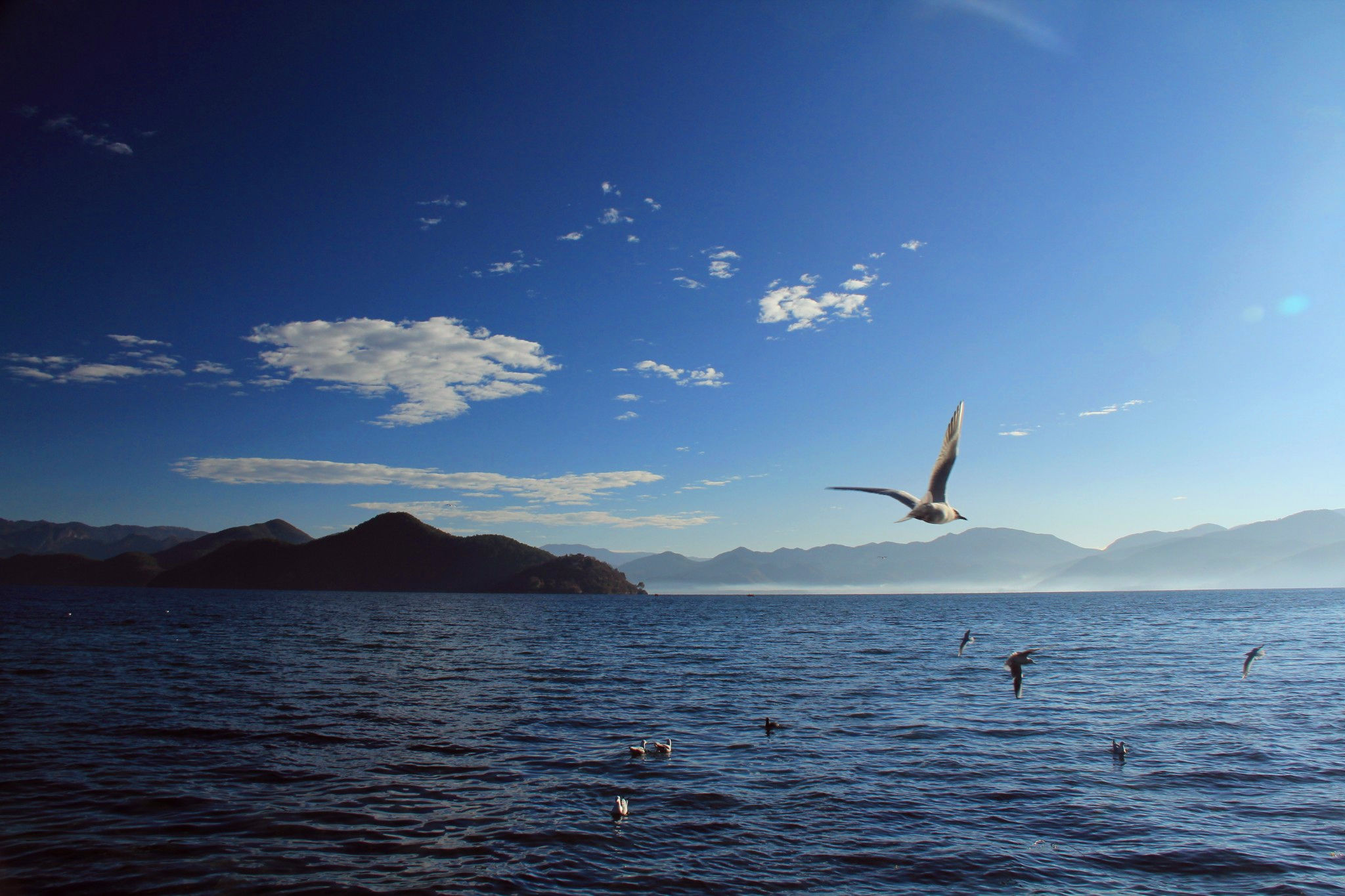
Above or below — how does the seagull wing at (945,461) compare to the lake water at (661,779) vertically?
above

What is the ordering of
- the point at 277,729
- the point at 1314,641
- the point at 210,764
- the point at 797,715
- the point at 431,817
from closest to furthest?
1. the point at 431,817
2. the point at 210,764
3. the point at 277,729
4. the point at 797,715
5. the point at 1314,641

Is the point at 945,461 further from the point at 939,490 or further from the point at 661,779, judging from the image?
the point at 661,779

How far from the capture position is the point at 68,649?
39.5 meters

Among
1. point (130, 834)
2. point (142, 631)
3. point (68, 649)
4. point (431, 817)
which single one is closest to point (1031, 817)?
point (431, 817)

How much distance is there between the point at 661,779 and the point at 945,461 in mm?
10425

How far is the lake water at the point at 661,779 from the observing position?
11.0m

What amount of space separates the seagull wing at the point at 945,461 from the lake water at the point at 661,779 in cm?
662

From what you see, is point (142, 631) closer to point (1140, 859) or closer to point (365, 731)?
point (365, 731)

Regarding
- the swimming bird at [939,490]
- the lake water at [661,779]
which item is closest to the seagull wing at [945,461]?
the swimming bird at [939,490]

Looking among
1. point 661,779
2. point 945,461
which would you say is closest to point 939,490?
point 945,461

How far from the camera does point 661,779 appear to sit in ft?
52.4

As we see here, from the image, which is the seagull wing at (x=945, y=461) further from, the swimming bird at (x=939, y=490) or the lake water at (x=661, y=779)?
the lake water at (x=661, y=779)

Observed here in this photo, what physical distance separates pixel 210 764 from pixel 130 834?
473cm

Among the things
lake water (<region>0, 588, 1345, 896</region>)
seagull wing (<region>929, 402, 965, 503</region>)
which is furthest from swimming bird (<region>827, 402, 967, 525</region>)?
lake water (<region>0, 588, 1345, 896</region>)
